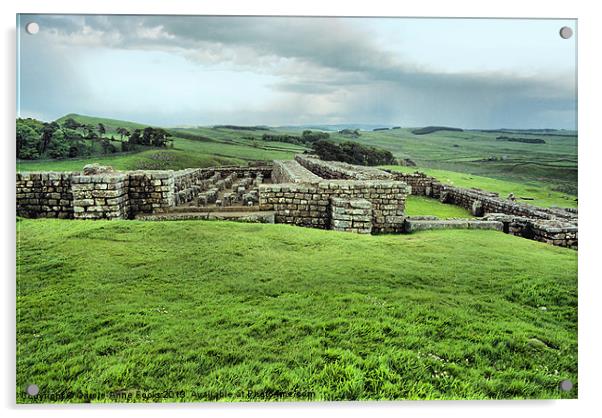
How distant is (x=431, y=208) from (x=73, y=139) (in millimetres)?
8996

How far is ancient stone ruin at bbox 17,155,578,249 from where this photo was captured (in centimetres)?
733

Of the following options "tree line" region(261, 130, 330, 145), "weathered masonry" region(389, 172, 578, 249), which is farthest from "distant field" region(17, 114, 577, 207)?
"weathered masonry" region(389, 172, 578, 249)

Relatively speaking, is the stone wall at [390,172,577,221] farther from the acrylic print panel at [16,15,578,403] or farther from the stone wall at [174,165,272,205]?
the stone wall at [174,165,272,205]

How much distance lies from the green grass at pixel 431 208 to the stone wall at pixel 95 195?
22.7 feet

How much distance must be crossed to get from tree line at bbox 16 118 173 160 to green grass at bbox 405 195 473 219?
21.6ft

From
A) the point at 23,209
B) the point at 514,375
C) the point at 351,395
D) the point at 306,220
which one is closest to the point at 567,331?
the point at 514,375

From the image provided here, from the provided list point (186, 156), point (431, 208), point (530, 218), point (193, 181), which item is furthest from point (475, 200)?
point (186, 156)

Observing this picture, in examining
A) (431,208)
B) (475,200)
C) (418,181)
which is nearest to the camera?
(418,181)

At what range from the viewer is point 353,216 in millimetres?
7871

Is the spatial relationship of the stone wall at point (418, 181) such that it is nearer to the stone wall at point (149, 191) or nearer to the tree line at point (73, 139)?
→ the stone wall at point (149, 191)

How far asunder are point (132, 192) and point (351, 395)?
5847 mm

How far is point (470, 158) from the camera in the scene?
7.16 m

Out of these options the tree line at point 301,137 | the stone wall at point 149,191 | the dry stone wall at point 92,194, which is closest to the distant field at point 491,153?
the tree line at point 301,137

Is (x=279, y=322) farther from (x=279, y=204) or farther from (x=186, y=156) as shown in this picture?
(x=186, y=156)
